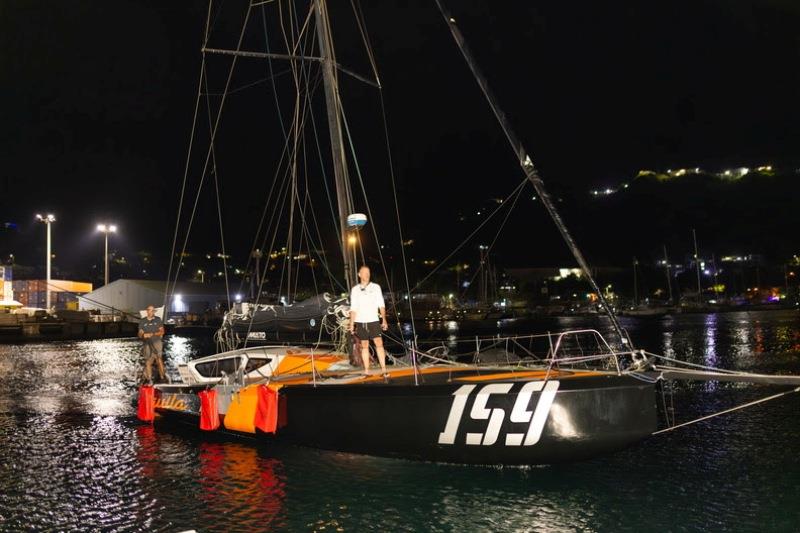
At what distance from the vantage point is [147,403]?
15000 mm

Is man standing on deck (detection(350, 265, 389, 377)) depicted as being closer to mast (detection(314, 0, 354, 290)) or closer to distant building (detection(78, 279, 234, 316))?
mast (detection(314, 0, 354, 290))

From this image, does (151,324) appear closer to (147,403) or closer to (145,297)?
(147,403)

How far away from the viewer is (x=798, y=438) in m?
12.6

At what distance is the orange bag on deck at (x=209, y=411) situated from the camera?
12.9 m

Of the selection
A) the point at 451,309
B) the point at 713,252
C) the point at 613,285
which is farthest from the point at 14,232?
the point at 713,252

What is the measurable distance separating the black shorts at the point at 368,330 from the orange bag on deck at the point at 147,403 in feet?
19.8

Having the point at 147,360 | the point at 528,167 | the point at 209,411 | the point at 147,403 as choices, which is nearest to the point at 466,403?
the point at 528,167

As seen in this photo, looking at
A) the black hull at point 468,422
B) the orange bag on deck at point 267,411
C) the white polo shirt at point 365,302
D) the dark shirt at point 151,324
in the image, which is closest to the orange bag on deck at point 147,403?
the dark shirt at point 151,324

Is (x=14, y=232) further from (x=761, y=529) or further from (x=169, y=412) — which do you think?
(x=761, y=529)

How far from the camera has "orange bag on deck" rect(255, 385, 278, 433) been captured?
37.9 feet

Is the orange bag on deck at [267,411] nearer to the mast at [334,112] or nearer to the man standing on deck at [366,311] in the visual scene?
the man standing on deck at [366,311]

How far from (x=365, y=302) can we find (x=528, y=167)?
14.2ft

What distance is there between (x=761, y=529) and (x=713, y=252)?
19590 centimetres

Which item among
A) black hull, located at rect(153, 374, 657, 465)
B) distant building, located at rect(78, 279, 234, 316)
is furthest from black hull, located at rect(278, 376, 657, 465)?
distant building, located at rect(78, 279, 234, 316)
